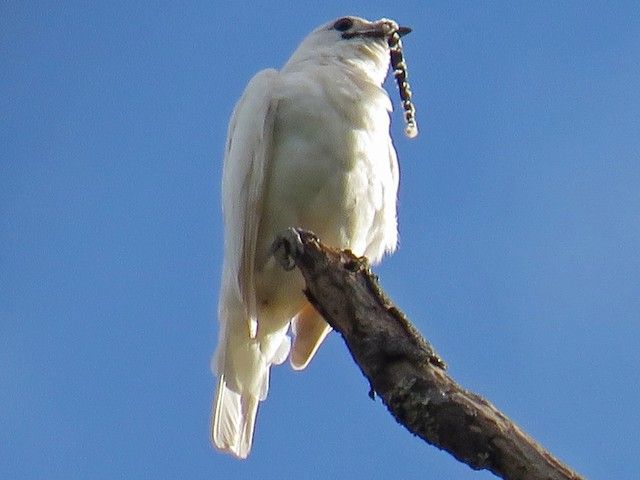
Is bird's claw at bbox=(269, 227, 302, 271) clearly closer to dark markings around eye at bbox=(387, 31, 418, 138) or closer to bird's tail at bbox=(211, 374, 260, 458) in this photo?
bird's tail at bbox=(211, 374, 260, 458)

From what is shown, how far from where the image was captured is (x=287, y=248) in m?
6.77

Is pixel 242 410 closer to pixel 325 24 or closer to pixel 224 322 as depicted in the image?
pixel 224 322

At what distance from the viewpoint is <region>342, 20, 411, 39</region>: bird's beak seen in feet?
30.3

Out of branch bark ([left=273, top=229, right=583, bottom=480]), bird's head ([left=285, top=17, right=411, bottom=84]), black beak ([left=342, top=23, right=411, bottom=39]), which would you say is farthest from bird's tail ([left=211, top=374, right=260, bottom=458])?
black beak ([left=342, top=23, right=411, bottom=39])

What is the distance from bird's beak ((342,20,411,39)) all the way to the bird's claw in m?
2.65

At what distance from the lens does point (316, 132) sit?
7449mm

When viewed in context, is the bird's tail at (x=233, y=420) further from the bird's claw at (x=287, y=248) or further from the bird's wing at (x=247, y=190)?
the bird's claw at (x=287, y=248)

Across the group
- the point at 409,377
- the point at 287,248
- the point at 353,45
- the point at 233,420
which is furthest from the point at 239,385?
the point at 353,45

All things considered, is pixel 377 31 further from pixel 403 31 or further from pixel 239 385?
pixel 239 385

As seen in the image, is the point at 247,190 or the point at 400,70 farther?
the point at 400,70

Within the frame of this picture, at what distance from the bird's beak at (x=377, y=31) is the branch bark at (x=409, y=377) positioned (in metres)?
3.14

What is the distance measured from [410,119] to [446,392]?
4.16 m

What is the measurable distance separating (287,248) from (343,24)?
10.6 feet

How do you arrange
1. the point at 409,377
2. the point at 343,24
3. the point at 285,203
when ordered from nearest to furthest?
1. the point at 409,377
2. the point at 285,203
3. the point at 343,24
